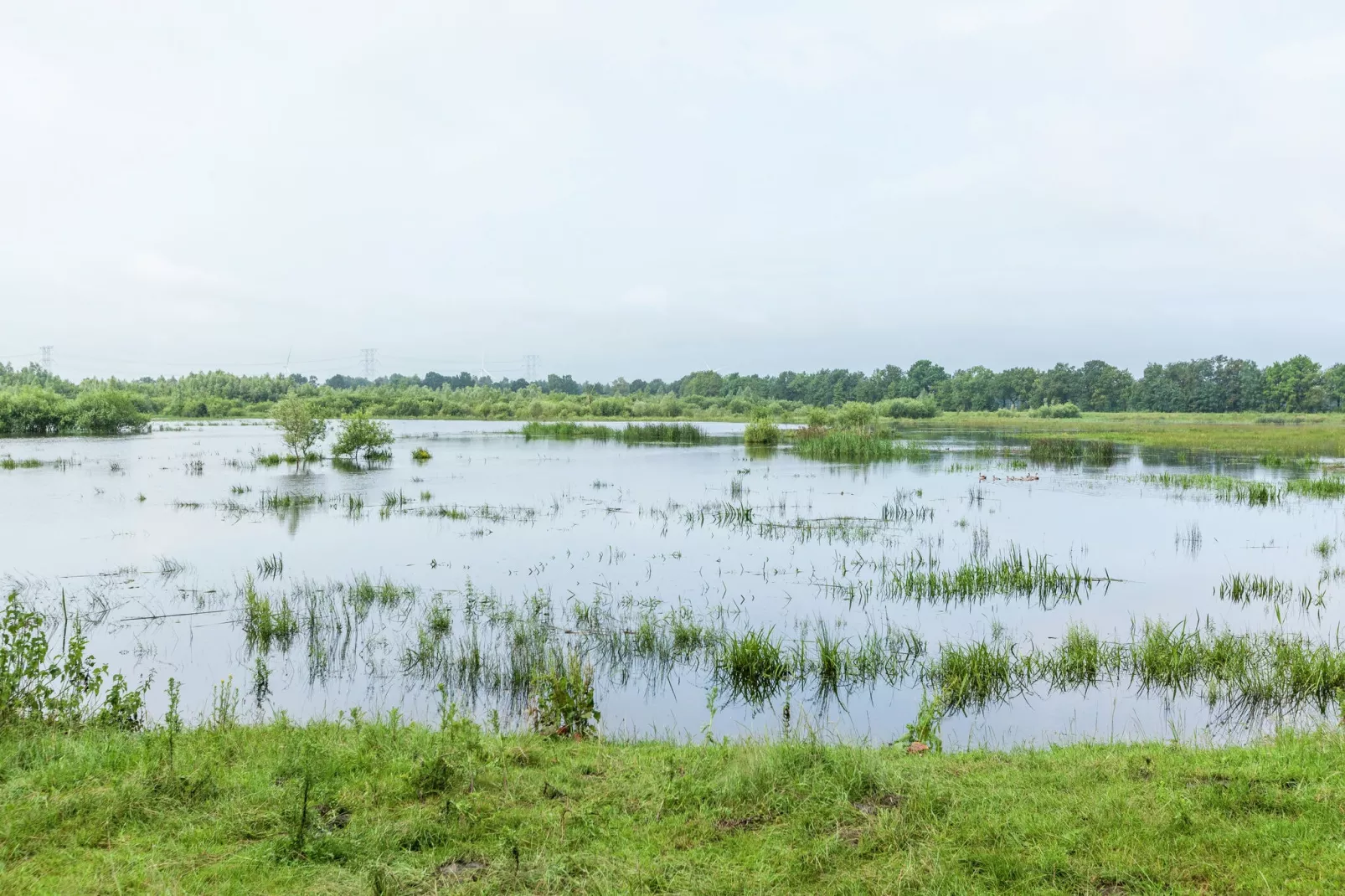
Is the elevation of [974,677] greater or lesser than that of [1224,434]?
lesser

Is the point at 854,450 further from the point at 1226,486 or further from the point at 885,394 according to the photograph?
the point at 885,394

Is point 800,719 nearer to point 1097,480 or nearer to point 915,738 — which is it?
point 915,738

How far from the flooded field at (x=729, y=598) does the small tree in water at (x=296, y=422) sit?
24.2 feet

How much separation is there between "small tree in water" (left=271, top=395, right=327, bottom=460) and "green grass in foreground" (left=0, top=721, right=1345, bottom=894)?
29100 mm

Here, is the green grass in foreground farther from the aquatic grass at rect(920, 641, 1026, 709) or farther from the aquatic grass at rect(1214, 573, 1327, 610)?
the aquatic grass at rect(1214, 573, 1327, 610)

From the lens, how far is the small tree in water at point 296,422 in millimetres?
31922

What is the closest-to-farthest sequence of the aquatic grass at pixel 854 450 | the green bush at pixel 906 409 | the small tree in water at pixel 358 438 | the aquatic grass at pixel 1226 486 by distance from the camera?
the aquatic grass at pixel 1226 486, the small tree in water at pixel 358 438, the aquatic grass at pixel 854 450, the green bush at pixel 906 409

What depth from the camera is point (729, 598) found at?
11.6 meters

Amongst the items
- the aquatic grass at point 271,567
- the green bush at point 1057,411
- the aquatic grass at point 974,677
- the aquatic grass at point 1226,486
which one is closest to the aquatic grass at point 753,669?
the aquatic grass at point 974,677

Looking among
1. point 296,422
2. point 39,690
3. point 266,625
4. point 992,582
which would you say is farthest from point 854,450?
point 39,690

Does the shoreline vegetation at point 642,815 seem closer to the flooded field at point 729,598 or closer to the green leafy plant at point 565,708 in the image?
the green leafy plant at point 565,708

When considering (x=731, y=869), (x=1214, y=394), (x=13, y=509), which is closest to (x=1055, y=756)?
(x=731, y=869)

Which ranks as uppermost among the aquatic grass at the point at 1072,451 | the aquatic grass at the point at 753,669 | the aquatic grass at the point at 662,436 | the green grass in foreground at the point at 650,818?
the aquatic grass at the point at 662,436

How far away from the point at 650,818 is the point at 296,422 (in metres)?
32.2
